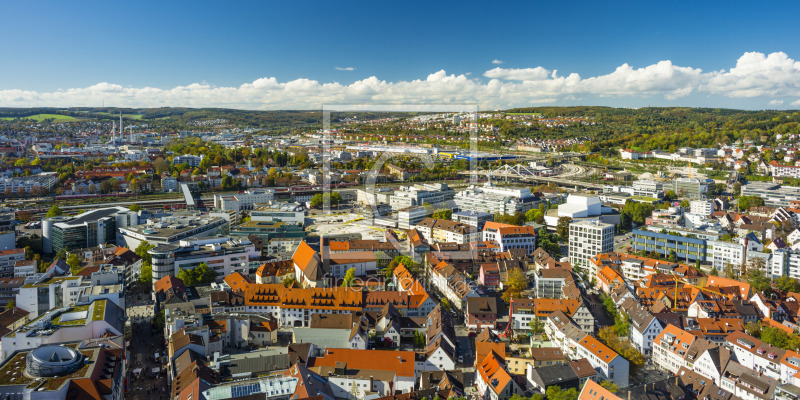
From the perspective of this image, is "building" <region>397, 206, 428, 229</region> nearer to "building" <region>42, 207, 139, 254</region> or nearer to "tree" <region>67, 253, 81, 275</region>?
"building" <region>42, 207, 139, 254</region>

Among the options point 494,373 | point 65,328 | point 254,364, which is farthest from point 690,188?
point 65,328

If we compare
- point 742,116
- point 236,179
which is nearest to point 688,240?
point 236,179

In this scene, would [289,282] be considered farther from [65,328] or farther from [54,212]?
[54,212]

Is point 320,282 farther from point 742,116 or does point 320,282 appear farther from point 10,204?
point 742,116

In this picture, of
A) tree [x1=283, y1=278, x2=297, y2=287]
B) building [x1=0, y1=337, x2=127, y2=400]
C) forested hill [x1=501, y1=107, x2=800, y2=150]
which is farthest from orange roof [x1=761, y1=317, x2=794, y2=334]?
forested hill [x1=501, y1=107, x2=800, y2=150]

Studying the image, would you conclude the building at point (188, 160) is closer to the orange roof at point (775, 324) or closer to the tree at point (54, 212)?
the tree at point (54, 212)

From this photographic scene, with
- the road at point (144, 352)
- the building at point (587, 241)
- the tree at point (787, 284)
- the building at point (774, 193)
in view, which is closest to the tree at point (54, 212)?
the road at point (144, 352)
